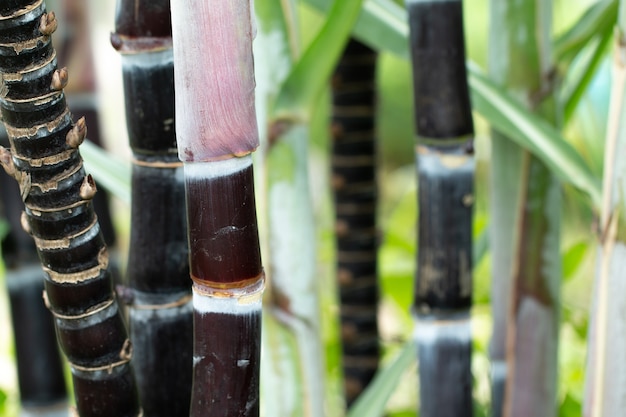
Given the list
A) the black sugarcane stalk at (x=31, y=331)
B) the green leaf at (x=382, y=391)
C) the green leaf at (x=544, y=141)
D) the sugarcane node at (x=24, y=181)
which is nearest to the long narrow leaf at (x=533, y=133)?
Answer: the green leaf at (x=544, y=141)

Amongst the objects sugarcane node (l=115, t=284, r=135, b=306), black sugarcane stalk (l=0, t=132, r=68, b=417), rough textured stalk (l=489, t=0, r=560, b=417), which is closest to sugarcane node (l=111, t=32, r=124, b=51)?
sugarcane node (l=115, t=284, r=135, b=306)

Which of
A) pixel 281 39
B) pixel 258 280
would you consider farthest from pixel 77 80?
pixel 258 280

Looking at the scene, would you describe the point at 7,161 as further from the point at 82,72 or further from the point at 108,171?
the point at 82,72

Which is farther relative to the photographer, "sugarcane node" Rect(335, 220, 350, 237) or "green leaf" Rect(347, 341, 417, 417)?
"sugarcane node" Rect(335, 220, 350, 237)

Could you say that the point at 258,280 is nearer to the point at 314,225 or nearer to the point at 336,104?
the point at 314,225

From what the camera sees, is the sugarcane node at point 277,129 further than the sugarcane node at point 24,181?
Yes

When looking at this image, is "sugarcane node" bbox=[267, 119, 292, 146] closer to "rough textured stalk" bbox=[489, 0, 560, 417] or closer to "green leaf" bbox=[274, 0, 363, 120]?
"green leaf" bbox=[274, 0, 363, 120]

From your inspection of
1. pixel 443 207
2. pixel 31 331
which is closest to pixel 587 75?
pixel 443 207

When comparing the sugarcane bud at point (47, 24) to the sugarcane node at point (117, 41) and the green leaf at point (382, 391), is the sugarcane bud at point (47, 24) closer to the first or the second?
the sugarcane node at point (117, 41)
